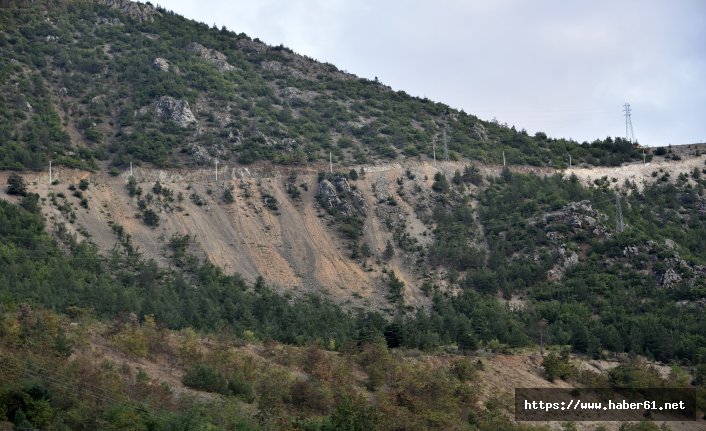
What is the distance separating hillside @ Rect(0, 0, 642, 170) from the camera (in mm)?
96812

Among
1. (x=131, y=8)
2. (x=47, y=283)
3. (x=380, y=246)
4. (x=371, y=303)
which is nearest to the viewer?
(x=47, y=283)

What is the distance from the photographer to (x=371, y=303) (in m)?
79.1

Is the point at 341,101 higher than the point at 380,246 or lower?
higher

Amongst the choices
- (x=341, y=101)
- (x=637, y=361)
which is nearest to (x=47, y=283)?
(x=637, y=361)

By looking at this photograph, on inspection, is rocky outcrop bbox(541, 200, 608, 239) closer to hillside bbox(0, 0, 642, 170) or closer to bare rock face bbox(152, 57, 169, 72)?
hillside bbox(0, 0, 642, 170)

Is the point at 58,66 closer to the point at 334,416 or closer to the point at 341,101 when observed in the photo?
the point at 341,101

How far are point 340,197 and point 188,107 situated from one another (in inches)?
826

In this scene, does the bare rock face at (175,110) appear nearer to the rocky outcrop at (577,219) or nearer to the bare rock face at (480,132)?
the bare rock face at (480,132)

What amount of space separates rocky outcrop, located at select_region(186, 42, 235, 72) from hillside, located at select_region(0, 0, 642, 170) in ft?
0.84

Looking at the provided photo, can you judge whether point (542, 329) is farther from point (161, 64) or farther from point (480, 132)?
point (161, 64)

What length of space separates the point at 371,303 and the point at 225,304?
40.9ft

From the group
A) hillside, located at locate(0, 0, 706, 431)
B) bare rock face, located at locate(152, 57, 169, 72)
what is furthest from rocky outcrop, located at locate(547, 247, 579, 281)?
bare rock face, located at locate(152, 57, 169, 72)

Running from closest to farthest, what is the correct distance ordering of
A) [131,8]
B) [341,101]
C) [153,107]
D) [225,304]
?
[225,304]
[153,107]
[341,101]
[131,8]

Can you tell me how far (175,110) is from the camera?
340ft
